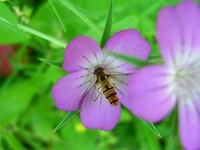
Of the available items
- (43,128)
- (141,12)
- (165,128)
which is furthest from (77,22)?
(165,128)

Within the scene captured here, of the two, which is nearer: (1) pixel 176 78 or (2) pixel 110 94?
(1) pixel 176 78

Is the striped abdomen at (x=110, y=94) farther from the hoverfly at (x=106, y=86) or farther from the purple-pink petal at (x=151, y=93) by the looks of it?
the purple-pink petal at (x=151, y=93)

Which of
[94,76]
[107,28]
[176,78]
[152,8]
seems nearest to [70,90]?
[94,76]

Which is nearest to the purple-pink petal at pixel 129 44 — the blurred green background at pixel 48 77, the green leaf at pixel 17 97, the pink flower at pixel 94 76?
the pink flower at pixel 94 76

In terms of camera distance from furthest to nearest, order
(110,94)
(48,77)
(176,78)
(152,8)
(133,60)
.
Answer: (152,8), (48,77), (110,94), (176,78), (133,60)

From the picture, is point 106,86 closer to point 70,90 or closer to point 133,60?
point 70,90

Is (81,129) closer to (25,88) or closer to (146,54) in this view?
(25,88)
